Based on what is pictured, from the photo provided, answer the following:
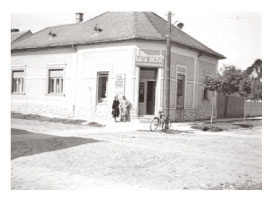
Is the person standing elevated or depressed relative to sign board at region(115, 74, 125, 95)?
depressed

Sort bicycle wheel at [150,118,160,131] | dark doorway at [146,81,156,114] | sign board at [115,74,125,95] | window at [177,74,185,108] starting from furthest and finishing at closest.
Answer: window at [177,74,185,108] < dark doorway at [146,81,156,114] < sign board at [115,74,125,95] < bicycle wheel at [150,118,160,131]

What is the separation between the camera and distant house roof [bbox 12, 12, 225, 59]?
15242 millimetres

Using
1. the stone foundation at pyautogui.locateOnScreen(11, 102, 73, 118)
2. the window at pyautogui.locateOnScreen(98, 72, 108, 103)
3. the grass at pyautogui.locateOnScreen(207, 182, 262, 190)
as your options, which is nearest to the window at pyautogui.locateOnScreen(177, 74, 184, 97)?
the window at pyautogui.locateOnScreen(98, 72, 108, 103)

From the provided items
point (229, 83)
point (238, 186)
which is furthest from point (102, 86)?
point (238, 186)

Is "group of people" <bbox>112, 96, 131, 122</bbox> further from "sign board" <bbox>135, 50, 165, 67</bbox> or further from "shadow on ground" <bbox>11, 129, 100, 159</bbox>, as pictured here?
"shadow on ground" <bbox>11, 129, 100, 159</bbox>

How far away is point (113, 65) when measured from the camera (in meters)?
15.8

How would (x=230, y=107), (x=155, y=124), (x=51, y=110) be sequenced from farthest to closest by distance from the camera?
(x=230, y=107) → (x=51, y=110) → (x=155, y=124)

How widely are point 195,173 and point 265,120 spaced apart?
1757 mm

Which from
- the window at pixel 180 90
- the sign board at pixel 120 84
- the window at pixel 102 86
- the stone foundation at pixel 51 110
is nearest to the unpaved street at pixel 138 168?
the stone foundation at pixel 51 110

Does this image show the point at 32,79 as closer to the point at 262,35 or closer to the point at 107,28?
the point at 107,28

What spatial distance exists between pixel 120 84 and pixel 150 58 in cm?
182

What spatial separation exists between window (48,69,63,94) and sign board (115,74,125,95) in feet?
8.46

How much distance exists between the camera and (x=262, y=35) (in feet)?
23.3

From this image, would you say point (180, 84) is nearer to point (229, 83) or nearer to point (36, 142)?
point (229, 83)
